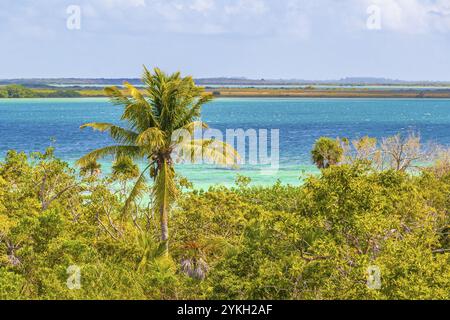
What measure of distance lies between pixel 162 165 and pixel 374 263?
9.16m

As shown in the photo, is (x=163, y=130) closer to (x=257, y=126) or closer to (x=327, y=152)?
(x=327, y=152)

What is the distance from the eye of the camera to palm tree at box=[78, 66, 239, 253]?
19547 millimetres

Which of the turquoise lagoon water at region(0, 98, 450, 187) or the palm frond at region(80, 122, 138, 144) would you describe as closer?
the palm frond at region(80, 122, 138, 144)

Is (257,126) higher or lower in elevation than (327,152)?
lower

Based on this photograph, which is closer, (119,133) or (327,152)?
(119,133)

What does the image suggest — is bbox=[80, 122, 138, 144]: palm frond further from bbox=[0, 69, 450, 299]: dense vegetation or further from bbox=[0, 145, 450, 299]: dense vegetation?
bbox=[0, 145, 450, 299]: dense vegetation

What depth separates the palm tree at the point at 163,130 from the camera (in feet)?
64.1

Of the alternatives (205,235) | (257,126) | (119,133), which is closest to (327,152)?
(205,235)

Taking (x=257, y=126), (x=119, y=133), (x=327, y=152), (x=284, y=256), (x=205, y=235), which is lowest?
(x=257, y=126)

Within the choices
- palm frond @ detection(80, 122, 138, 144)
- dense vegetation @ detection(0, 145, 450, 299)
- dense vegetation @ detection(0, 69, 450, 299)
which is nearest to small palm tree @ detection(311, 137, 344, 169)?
dense vegetation @ detection(0, 69, 450, 299)

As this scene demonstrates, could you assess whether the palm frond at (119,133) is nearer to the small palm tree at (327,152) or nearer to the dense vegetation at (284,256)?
the dense vegetation at (284,256)

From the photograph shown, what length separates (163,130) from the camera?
1984 cm

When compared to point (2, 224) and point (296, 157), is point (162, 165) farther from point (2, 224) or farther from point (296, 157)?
point (296, 157)

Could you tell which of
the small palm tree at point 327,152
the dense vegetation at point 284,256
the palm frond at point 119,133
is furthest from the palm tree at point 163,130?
the small palm tree at point 327,152
